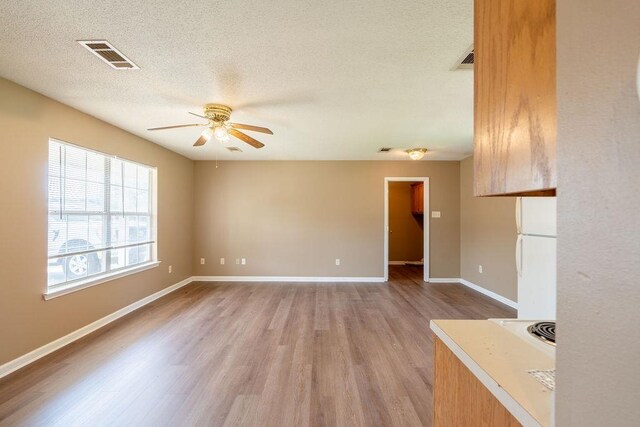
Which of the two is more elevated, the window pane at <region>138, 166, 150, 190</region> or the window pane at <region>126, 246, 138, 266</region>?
the window pane at <region>138, 166, 150, 190</region>

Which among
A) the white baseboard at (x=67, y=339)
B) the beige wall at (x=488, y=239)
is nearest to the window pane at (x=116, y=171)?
the white baseboard at (x=67, y=339)

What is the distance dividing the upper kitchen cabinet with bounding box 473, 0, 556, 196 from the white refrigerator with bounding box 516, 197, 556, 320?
87.2 inches

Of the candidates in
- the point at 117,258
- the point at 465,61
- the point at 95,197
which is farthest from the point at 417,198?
the point at 95,197

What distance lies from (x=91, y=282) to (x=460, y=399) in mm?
3856

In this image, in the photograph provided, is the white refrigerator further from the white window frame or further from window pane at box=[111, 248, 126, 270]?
window pane at box=[111, 248, 126, 270]

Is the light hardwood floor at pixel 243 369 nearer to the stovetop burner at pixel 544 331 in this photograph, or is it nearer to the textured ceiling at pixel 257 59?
the stovetop burner at pixel 544 331

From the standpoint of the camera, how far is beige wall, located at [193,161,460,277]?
5699 mm

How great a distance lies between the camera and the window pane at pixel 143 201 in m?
4.25

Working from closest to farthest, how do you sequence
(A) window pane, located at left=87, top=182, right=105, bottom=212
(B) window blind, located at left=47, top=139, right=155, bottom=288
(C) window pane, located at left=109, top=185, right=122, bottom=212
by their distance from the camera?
(B) window blind, located at left=47, top=139, right=155, bottom=288 < (A) window pane, located at left=87, top=182, right=105, bottom=212 < (C) window pane, located at left=109, top=185, right=122, bottom=212

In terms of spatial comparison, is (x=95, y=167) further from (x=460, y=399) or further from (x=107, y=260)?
(x=460, y=399)

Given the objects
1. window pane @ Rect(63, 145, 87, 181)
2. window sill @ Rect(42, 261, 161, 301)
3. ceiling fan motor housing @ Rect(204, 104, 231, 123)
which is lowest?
window sill @ Rect(42, 261, 161, 301)

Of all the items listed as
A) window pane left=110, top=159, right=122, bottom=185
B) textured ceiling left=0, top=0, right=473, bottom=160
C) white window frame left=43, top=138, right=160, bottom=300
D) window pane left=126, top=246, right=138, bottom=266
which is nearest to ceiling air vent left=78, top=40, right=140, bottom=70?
textured ceiling left=0, top=0, right=473, bottom=160

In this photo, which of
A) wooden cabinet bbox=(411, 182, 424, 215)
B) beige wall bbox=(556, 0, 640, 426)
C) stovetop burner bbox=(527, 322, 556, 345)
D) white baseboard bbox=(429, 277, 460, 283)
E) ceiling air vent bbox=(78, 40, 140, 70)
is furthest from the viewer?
wooden cabinet bbox=(411, 182, 424, 215)

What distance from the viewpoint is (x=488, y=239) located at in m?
4.75
